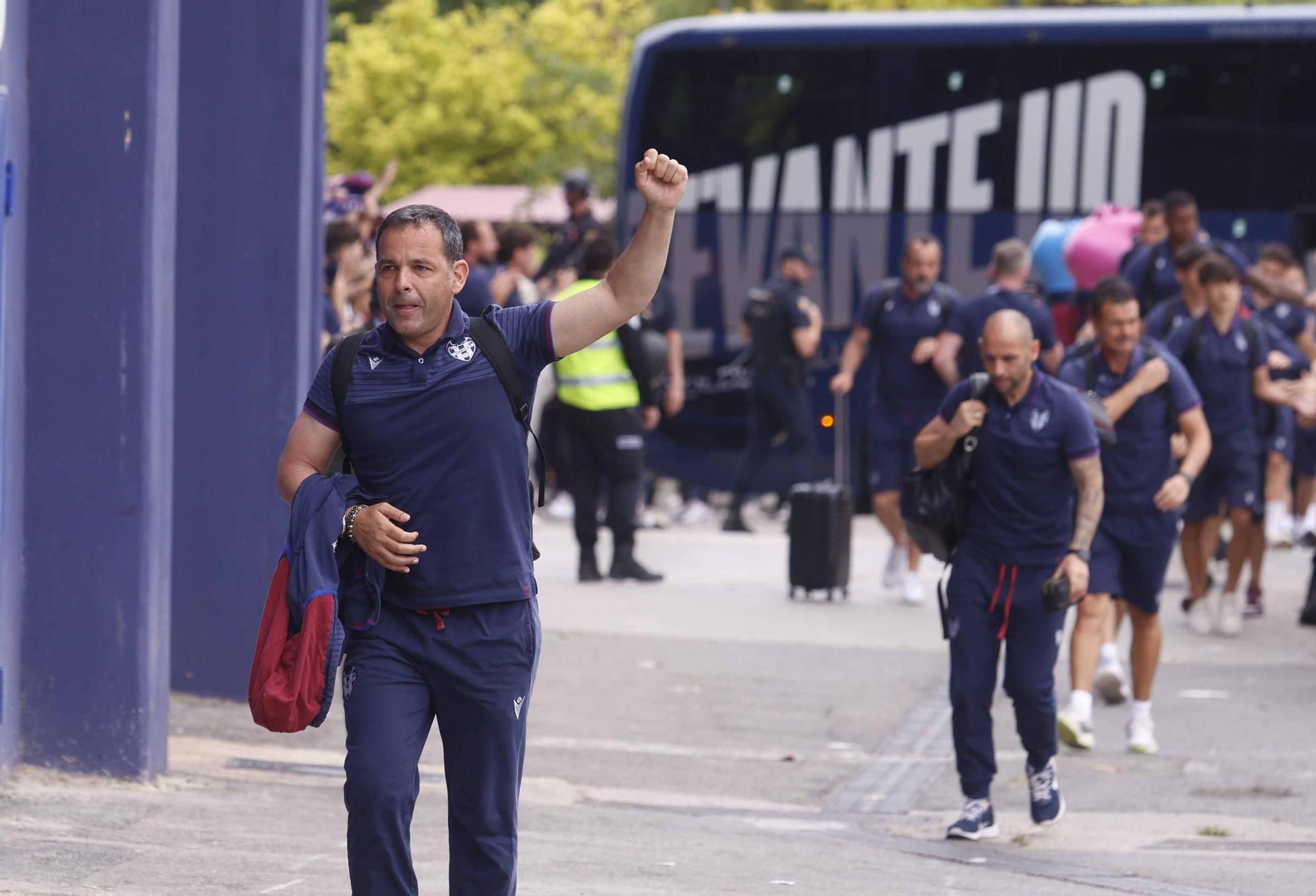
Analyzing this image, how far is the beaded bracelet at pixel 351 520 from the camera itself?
15.7ft

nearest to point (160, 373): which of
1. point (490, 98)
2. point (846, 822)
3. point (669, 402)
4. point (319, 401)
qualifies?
point (319, 401)

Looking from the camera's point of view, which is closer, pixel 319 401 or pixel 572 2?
pixel 319 401

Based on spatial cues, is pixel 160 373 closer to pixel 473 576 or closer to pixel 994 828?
pixel 473 576

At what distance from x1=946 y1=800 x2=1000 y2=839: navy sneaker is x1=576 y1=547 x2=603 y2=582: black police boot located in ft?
19.6

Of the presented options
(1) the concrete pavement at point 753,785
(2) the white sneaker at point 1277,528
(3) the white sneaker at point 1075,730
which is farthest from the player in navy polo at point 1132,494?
(2) the white sneaker at point 1277,528

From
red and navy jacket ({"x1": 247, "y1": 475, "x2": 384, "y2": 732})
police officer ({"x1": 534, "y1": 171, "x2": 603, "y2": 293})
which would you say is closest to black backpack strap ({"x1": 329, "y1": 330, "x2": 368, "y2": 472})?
red and navy jacket ({"x1": 247, "y1": 475, "x2": 384, "y2": 732})

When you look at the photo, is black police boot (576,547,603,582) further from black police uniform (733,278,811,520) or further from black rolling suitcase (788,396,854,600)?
black police uniform (733,278,811,520)

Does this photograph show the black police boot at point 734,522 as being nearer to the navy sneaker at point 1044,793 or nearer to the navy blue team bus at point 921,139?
the navy blue team bus at point 921,139

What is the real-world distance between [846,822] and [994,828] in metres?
0.61

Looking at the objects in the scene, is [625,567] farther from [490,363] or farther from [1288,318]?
[490,363]

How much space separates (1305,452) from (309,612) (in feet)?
41.2

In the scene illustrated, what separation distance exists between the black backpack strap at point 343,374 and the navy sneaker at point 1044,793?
3.45m

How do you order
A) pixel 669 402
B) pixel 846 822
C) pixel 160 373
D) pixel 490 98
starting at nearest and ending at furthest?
pixel 160 373, pixel 846 822, pixel 669 402, pixel 490 98

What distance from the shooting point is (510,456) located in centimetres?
485
